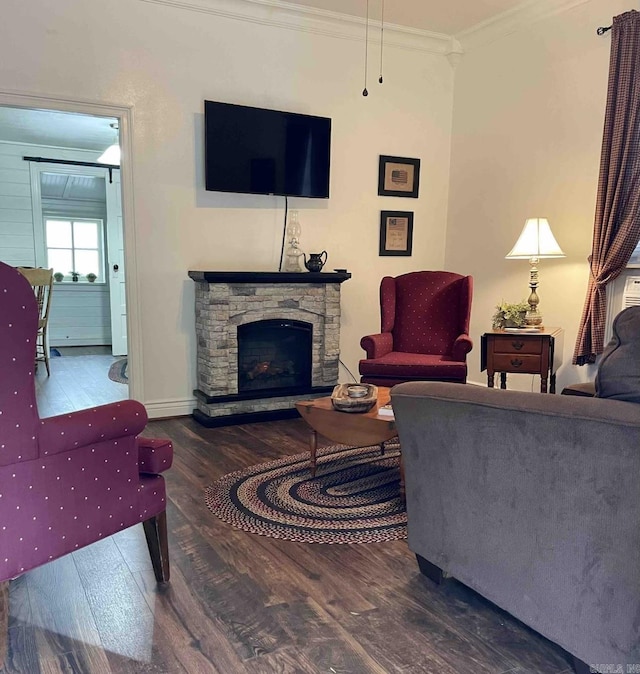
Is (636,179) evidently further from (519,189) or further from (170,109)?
(170,109)

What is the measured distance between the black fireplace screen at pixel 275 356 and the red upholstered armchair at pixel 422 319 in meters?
0.61

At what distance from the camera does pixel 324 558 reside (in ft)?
7.26

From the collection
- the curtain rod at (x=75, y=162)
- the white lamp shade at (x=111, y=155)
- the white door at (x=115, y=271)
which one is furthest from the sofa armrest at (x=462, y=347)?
the curtain rod at (x=75, y=162)

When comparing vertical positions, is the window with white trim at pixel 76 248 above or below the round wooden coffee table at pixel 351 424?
above

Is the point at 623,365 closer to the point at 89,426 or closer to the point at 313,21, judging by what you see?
the point at 89,426

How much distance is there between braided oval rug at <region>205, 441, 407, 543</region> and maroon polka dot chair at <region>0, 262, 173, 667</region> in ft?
2.29

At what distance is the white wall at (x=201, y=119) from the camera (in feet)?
12.1

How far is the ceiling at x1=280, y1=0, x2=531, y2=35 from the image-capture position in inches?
164

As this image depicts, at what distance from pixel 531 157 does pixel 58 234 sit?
6611mm

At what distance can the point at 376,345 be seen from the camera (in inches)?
156

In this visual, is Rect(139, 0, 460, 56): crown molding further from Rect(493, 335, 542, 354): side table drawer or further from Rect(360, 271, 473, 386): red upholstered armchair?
Rect(493, 335, 542, 354): side table drawer

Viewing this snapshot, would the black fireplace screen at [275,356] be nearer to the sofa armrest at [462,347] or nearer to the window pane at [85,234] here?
the sofa armrest at [462,347]

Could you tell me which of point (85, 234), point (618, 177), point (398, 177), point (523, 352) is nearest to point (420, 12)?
point (398, 177)

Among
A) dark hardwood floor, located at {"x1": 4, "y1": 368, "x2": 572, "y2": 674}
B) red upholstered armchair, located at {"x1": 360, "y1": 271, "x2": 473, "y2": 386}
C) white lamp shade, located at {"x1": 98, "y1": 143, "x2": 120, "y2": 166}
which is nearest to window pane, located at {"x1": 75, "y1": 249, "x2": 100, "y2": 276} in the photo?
white lamp shade, located at {"x1": 98, "y1": 143, "x2": 120, "y2": 166}
